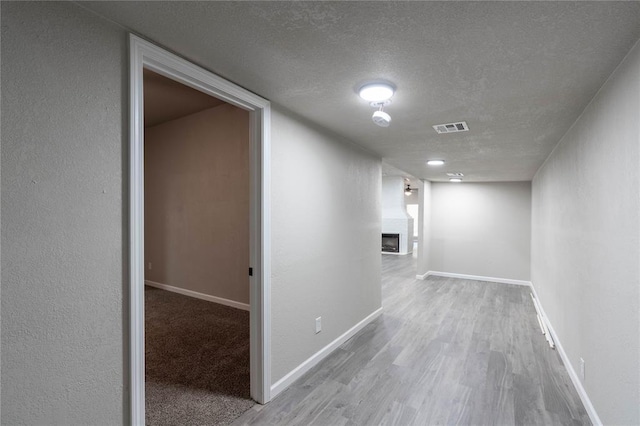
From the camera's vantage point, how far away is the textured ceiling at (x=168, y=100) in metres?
3.36

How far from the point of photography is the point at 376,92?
2.00 m

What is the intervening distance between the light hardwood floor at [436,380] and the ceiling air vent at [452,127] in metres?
2.26

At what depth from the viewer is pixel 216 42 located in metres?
1.53

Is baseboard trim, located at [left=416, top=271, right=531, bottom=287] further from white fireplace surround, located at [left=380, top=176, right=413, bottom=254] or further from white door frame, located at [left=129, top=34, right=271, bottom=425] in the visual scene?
white door frame, located at [left=129, top=34, right=271, bottom=425]

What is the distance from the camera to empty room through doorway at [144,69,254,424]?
287 centimetres

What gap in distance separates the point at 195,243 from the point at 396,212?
7.75 meters

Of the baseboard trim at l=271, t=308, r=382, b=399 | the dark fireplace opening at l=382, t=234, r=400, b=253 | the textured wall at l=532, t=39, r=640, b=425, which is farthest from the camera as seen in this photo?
the dark fireplace opening at l=382, t=234, r=400, b=253

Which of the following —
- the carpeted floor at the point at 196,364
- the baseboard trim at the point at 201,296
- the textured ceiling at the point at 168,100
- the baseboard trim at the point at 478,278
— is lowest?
A: the baseboard trim at the point at 478,278

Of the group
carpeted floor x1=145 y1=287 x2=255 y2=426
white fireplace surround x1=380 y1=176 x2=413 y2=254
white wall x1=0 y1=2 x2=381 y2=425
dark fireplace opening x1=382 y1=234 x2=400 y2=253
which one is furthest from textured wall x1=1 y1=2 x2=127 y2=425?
dark fireplace opening x1=382 y1=234 x2=400 y2=253

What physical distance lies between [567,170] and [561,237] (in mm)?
718

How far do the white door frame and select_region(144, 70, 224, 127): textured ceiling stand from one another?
157 cm

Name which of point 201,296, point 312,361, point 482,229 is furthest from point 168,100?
point 482,229

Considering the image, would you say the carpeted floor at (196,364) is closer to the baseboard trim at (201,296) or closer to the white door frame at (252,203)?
the baseboard trim at (201,296)

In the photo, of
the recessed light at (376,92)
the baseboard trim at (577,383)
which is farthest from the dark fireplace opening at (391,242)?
the recessed light at (376,92)
